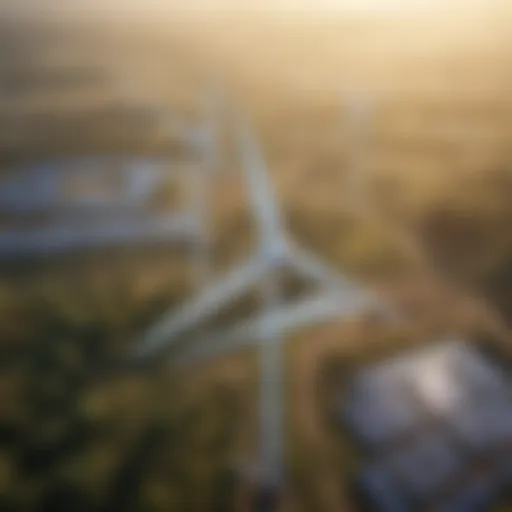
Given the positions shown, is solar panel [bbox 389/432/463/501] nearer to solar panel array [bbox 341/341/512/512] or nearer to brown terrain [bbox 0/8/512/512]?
solar panel array [bbox 341/341/512/512]

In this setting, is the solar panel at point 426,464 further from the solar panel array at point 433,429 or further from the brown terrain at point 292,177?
the brown terrain at point 292,177

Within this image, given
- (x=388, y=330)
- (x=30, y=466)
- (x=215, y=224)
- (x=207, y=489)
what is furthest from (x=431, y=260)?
(x=30, y=466)

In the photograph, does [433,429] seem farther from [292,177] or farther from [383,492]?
[292,177]

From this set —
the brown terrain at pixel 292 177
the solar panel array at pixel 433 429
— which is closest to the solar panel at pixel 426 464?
the solar panel array at pixel 433 429

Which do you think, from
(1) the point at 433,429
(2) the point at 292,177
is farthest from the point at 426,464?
(2) the point at 292,177

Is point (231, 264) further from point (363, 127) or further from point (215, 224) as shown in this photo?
point (363, 127)

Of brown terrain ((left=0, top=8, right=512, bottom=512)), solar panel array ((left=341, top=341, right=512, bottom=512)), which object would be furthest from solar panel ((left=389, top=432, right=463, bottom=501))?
brown terrain ((left=0, top=8, right=512, bottom=512))

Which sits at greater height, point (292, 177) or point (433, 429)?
point (292, 177)

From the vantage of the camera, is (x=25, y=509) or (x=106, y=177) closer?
(x=25, y=509)
